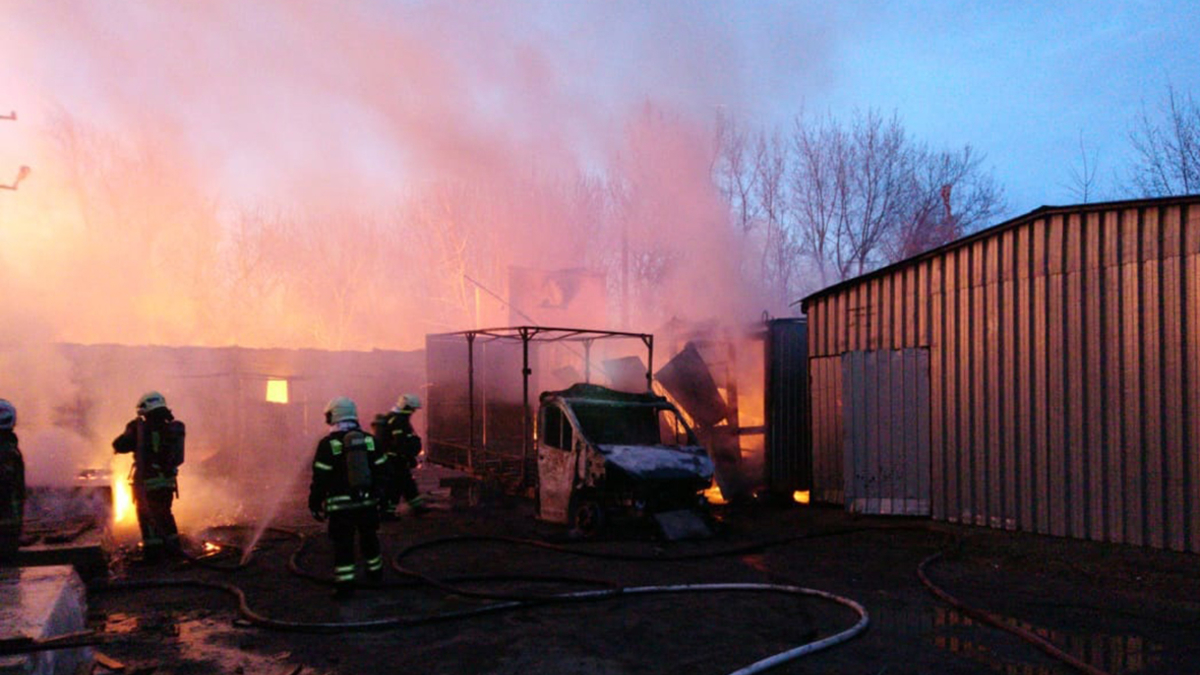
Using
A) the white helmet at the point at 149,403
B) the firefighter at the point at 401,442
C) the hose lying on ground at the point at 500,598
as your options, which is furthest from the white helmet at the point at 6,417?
the firefighter at the point at 401,442

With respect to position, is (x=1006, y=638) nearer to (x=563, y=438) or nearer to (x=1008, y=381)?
(x=1008, y=381)

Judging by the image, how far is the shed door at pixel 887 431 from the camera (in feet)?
38.2

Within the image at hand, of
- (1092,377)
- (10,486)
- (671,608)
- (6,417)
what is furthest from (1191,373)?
(6,417)

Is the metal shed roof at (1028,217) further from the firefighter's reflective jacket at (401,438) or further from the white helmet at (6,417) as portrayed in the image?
the white helmet at (6,417)

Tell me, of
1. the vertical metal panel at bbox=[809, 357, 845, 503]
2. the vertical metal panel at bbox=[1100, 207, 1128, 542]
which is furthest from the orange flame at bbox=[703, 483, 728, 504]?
the vertical metal panel at bbox=[1100, 207, 1128, 542]

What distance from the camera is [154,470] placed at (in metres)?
9.20

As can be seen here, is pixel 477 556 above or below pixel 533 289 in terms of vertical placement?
below

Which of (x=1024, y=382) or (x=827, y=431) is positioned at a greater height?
(x=1024, y=382)

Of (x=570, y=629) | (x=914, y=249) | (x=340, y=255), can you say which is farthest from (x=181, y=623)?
(x=340, y=255)

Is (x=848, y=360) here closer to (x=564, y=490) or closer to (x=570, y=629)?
(x=564, y=490)

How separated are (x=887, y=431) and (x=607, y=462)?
14.3 feet

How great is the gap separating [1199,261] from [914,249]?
70.0ft

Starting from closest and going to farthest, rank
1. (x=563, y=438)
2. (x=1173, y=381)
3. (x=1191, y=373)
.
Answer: (x=1191, y=373) → (x=1173, y=381) → (x=563, y=438)

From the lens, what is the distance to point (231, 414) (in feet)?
73.2
